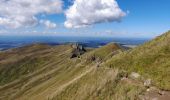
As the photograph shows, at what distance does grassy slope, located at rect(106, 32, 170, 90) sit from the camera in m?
59.1

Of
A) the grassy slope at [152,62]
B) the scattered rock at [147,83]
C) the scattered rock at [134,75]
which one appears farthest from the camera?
the scattered rock at [134,75]

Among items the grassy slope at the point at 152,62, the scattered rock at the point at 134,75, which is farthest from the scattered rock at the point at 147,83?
the scattered rock at the point at 134,75

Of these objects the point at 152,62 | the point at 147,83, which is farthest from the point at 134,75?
the point at 147,83

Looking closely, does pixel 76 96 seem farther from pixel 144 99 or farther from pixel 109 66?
pixel 144 99

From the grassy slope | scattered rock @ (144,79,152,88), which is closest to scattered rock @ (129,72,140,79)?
the grassy slope

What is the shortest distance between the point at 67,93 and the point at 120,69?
2133 centimetres

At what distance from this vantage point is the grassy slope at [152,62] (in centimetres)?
5912

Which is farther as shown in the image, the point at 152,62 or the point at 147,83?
the point at 152,62

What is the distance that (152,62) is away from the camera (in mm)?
67375

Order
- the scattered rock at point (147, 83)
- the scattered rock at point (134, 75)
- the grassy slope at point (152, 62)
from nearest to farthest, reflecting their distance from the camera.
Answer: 1. the scattered rock at point (147, 83)
2. the grassy slope at point (152, 62)
3. the scattered rock at point (134, 75)

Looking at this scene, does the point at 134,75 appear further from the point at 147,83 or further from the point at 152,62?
the point at 147,83

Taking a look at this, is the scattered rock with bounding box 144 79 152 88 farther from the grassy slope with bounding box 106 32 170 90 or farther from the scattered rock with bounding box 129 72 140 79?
the scattered rock with bounding box 129 72 140 79

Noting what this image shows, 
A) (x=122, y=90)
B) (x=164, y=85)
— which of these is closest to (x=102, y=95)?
(x=122, y=90)

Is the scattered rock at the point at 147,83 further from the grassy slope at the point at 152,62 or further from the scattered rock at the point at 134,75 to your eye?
the scattered rock at the point at 134,75
